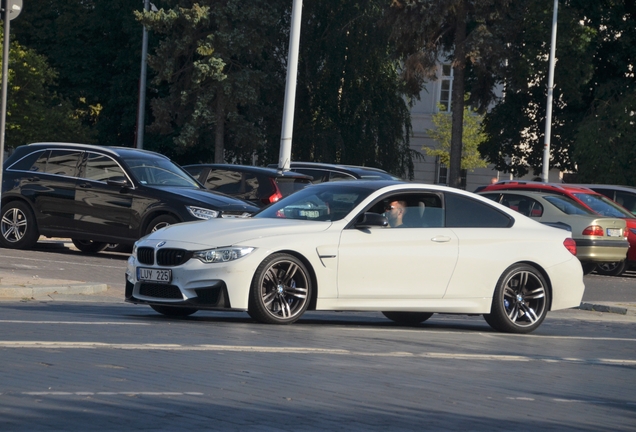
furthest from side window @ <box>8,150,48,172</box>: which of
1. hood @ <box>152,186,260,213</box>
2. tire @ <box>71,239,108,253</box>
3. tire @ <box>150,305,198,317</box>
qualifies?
tire @ <box>150,305,198,317</box>

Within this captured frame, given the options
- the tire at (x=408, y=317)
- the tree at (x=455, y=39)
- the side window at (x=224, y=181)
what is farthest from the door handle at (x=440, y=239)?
the tree at (x=455, y=39)

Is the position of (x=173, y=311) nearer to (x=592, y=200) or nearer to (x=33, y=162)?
(x=33, y=162)

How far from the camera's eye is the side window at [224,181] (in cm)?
2167

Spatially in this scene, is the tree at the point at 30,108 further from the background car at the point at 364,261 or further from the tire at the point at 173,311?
the background car at the point at 364,261

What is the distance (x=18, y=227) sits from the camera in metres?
20.2

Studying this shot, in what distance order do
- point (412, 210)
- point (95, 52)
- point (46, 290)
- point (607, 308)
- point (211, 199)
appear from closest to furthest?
point (412, 210) → point (46, 290) → point (607, 308) → point (211, 199) → point (95, 52)

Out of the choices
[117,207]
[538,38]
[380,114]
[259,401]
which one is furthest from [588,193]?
[380,114]

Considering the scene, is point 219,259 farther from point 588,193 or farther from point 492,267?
point 588,193

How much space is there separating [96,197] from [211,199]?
1992 mm

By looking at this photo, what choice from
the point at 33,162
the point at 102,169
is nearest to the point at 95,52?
the point at 33,162

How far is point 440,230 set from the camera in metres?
11.9

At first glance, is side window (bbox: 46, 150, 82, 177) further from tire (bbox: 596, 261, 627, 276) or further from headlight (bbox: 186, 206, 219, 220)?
tire (bbox: 596, 261, 627, 276)

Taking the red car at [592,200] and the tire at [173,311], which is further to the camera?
the red car at [592,200]

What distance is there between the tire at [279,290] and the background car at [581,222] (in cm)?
1109
